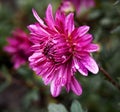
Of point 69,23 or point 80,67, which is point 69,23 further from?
point 80,67

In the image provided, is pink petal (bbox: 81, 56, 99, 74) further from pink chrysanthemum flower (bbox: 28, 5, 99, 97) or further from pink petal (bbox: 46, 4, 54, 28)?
pink petal (bbox: 46, 4, 54, 28)

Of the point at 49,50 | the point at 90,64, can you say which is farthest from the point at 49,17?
the point at 90,64

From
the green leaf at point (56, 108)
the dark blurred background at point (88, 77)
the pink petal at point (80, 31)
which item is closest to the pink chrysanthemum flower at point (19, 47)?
the dark blurred background at point (88, 77)

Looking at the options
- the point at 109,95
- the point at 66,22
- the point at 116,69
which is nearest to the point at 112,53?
the point at 116,69

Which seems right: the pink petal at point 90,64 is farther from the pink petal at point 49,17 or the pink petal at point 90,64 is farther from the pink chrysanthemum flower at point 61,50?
the pink petal at point 49,17

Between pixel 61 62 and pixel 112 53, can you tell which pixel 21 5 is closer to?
pixel 112 53

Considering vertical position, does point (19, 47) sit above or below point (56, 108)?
above

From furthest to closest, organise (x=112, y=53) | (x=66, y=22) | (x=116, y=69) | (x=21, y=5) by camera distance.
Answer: (x=21, y=5) → (x=116, y=69) → (x=112, y=53) → (x=66, y=22)
